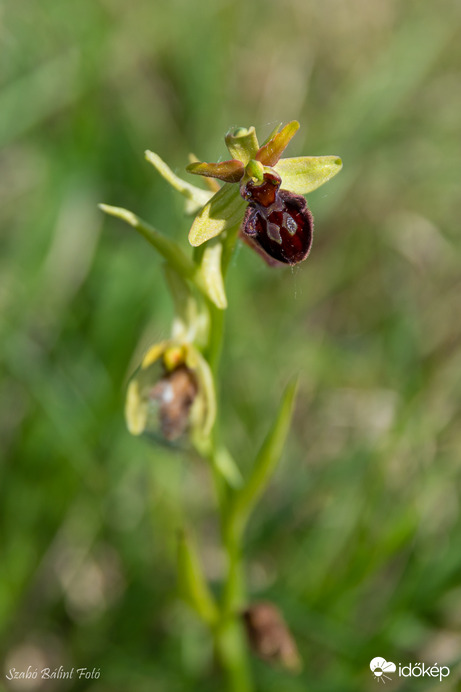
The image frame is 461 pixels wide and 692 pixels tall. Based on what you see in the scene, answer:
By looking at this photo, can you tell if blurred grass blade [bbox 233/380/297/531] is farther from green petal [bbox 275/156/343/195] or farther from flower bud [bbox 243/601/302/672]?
green petal [bbox 275/156/343/195]

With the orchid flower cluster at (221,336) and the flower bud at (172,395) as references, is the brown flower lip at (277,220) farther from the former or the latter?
the flower bud at (172,395)

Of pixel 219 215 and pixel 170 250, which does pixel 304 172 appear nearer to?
pixel 219 215

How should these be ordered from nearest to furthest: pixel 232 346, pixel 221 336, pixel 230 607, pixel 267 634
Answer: pixel 221 336 → pixel 267 634 → pixel 230 607 → pixel 232 346

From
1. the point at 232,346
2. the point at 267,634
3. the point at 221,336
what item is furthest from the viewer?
the point at 232,346

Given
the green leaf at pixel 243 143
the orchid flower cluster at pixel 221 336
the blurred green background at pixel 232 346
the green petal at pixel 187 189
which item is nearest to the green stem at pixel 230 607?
the orchid flower cluster at pixel 221 336

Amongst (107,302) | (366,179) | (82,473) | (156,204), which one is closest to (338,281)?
(366,179)

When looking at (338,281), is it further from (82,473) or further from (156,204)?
(82,473)

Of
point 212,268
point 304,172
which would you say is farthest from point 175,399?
point 304,172
